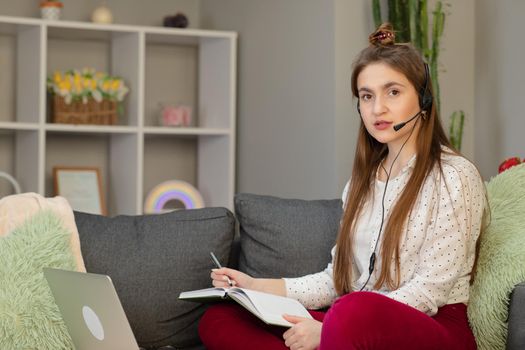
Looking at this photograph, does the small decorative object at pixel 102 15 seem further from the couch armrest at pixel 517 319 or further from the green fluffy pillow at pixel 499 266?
the couch armrest at pixel 517 319

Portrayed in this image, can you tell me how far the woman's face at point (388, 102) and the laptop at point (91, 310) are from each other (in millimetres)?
826

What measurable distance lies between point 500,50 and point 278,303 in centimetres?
184

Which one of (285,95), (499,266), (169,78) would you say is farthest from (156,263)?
(169,78)

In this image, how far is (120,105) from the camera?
4445mm

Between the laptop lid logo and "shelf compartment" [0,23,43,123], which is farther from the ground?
"shelf compartment" [0,23,43,123]

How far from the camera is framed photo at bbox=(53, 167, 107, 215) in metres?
4.33

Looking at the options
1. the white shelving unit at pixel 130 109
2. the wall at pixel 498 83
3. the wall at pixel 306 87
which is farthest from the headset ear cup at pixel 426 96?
the white shelving unit at pixel 130 109

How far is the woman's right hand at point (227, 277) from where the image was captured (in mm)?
2471

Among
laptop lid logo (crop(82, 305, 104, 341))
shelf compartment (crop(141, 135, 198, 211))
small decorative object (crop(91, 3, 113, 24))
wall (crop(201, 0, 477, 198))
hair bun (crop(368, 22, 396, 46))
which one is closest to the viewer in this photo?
laptop lid logo (crop(82, 305, 104, 341))

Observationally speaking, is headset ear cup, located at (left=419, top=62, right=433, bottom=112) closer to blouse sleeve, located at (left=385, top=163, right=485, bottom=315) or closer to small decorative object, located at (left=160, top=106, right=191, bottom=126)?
blouse sleeve, located at (left=385, top=163, right=485, bottom=315)

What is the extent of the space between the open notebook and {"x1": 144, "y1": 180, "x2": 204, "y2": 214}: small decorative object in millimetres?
2120

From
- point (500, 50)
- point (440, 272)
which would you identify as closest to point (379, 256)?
point (440, 272)

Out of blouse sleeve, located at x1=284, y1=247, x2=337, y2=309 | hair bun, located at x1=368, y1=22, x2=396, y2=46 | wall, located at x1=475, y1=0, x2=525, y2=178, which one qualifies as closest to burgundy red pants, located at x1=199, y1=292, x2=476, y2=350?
blouse sleeve, located at x1=284, y1=247, x2=337, y2=309

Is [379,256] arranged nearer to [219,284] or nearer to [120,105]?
[219,284]
